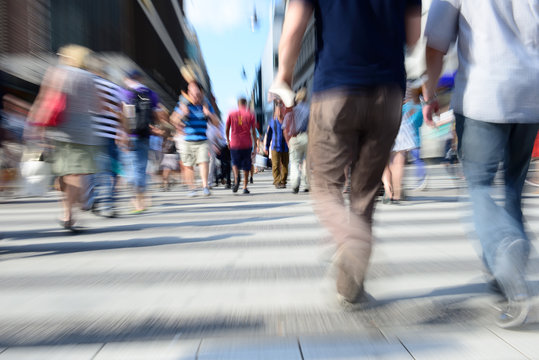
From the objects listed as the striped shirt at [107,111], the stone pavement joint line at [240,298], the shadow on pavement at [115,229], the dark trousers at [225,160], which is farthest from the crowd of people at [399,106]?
the dark trousers at [225,160]

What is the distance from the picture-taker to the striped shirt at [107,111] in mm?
5125

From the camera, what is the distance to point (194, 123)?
29.1 ft

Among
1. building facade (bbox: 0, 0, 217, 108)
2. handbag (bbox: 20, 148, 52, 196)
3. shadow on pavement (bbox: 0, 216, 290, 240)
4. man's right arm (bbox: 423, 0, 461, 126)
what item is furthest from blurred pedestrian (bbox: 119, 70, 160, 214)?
man's right arm (bbox: 423, 0, 461, 126)

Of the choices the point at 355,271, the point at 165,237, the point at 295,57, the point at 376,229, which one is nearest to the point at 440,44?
the point at 295,57

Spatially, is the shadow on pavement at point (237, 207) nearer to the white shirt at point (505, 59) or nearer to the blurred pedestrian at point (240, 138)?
the blurred pedestrian at point (240, 138)

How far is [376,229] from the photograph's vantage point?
5.16 meters

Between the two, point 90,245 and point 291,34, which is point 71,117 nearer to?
point 90,245

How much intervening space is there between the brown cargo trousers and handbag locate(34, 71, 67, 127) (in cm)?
289

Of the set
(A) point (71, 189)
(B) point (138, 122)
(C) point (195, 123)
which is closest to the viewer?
(A) point (71, 189)

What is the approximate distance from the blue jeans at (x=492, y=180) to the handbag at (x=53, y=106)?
3.47 meters

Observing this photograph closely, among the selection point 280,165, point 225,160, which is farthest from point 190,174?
point 225,160

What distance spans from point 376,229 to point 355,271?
2.84 m

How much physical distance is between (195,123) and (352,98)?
265 inches

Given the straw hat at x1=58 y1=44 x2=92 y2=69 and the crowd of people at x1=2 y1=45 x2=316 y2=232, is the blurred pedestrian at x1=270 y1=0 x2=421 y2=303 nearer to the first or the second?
the crowd of people at x1=2 y1=45 x2=316 y2=232
